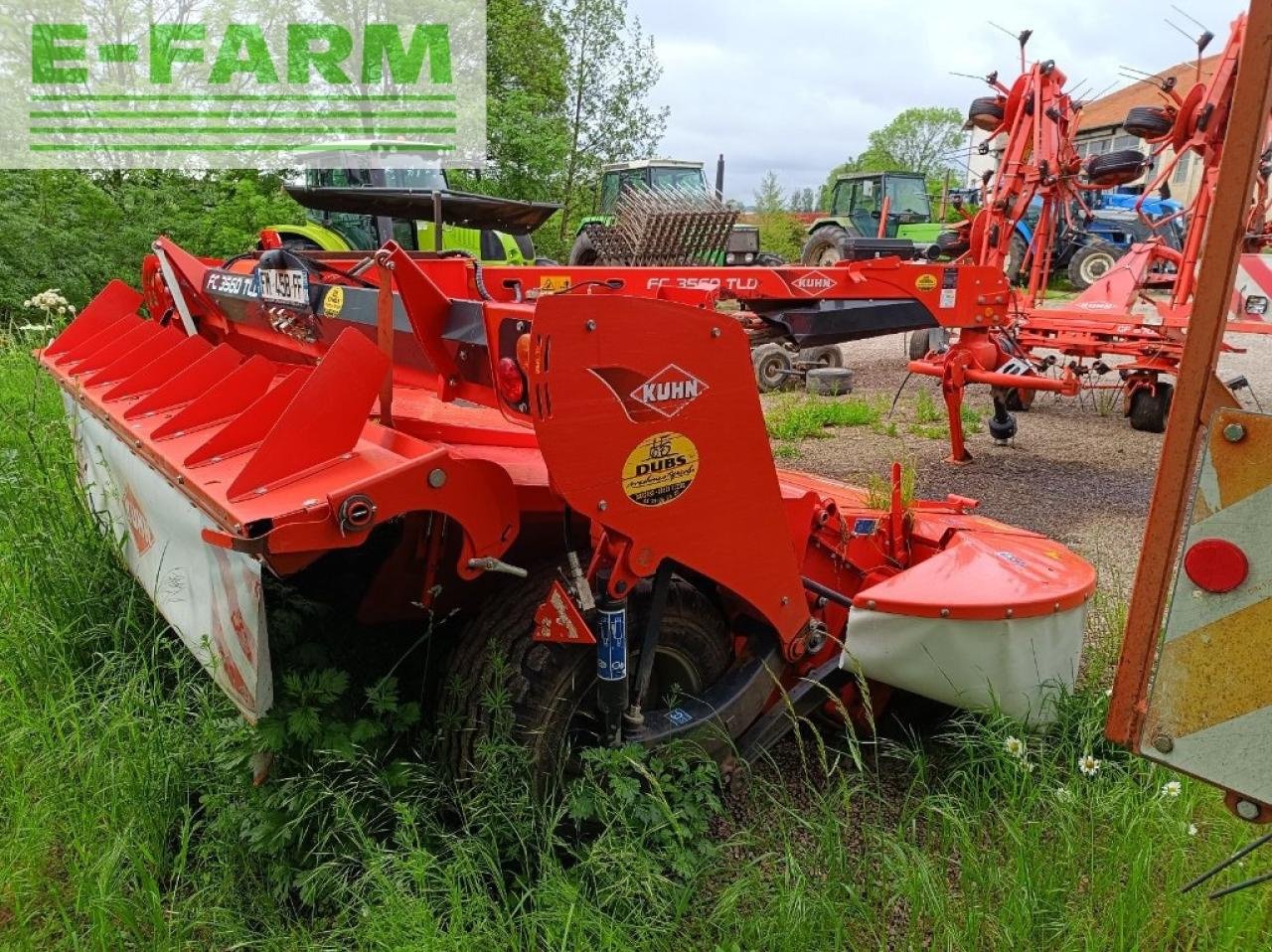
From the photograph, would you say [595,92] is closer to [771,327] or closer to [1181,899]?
[771,327]

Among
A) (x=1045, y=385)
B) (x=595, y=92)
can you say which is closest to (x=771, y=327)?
(x=1045, y=385)

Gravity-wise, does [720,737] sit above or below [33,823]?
above

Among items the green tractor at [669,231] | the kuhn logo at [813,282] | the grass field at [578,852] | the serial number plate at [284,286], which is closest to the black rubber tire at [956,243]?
the green tractor at [669,231]

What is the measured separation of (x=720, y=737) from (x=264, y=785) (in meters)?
1.04

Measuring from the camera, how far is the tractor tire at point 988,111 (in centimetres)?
695

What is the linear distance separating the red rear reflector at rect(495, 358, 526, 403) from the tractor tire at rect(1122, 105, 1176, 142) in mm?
6086

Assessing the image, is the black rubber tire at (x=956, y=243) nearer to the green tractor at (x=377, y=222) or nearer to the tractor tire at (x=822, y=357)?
the tractor tire at (x=822, y=357)

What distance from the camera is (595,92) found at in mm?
21656

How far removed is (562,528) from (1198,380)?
1.38 metres

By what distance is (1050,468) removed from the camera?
6.43 meters

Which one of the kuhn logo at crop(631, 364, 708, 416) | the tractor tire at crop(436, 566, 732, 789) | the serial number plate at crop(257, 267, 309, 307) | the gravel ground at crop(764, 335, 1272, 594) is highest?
the serial number plate at crop(257, 267, 309, 307)

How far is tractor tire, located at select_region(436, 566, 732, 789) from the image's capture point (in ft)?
6.86

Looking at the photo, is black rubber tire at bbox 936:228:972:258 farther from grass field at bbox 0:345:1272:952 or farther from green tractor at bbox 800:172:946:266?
green tractor at bbox 800:172:946:266

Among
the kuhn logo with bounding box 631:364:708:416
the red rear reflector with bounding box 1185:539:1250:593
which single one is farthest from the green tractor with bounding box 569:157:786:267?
the red rear reflector with bounding box 1185:539:1250:593
